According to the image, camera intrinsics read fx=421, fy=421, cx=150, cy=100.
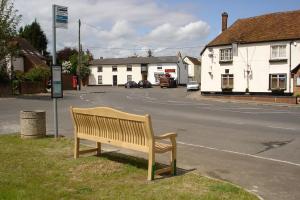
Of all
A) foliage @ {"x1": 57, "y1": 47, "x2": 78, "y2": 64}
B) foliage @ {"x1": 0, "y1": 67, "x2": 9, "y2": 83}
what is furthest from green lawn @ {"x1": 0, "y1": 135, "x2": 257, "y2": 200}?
foliage @ {"x1": 57, "y1": 47, "x2": 78, "y2": 64}

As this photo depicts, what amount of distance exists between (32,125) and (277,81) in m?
33.2

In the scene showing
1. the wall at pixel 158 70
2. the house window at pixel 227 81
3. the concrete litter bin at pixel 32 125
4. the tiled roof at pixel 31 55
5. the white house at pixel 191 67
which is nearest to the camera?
the concrete litter bin at pixel 32 125

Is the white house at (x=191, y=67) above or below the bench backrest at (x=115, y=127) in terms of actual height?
above

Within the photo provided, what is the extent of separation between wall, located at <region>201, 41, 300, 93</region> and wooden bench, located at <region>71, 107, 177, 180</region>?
33.6 metres

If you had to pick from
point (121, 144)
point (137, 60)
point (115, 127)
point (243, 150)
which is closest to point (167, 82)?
point (137, 60)

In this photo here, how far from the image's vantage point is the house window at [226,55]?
45.3m

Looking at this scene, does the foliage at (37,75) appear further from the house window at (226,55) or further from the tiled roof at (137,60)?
the tiled roof at (137,60)

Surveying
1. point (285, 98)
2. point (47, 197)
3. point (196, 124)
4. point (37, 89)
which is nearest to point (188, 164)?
point (47, 197)

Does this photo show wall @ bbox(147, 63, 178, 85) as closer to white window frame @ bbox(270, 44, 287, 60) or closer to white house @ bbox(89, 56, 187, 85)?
white house @ bbox(89, 56, 187, 85)

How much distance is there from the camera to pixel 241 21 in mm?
49094

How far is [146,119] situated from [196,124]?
9.86 meters

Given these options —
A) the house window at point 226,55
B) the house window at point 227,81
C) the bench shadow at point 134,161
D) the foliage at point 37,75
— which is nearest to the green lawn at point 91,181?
the bench shadow at point 134,161

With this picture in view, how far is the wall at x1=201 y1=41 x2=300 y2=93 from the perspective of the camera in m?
40.4

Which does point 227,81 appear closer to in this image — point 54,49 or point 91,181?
point 54,49
